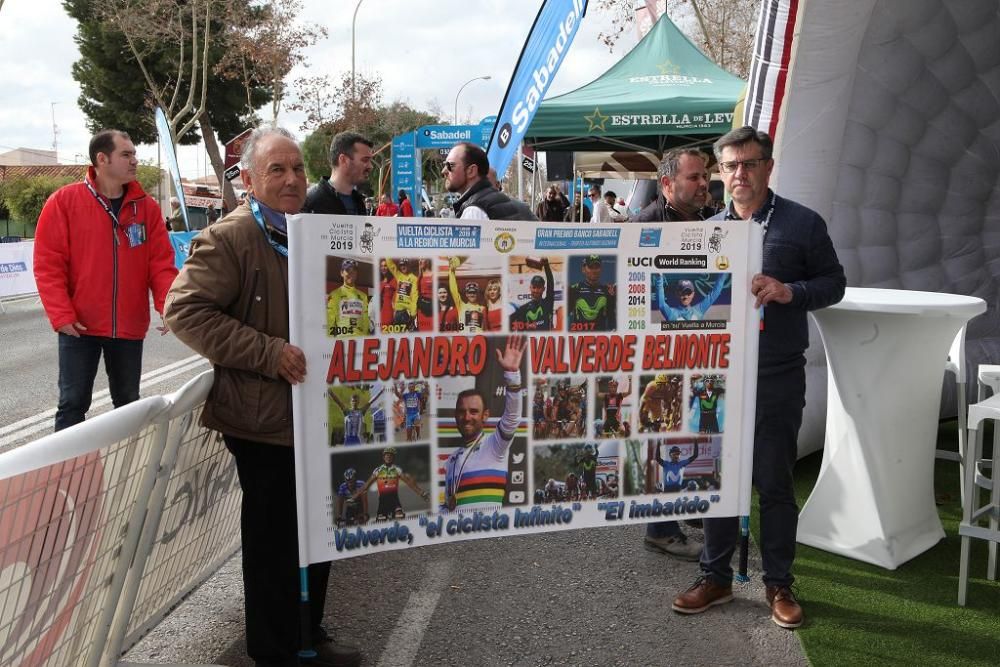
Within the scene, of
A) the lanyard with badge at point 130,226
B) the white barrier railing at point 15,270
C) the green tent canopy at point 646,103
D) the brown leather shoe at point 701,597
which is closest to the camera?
the brown leather shoe at point 701,597

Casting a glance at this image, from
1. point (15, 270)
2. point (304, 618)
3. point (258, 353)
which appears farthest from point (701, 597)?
point (15, 270)

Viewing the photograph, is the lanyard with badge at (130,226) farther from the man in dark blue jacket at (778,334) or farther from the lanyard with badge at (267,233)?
the man in dark blue jacket at (778,334)

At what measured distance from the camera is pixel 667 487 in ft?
10.7

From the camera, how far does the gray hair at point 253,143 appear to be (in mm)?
2891

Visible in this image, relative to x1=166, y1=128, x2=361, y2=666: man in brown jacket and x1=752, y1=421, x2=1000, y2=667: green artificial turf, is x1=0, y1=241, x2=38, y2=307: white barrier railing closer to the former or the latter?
x1=166, y1=128, x2=361, y2=666: man in brown jacket

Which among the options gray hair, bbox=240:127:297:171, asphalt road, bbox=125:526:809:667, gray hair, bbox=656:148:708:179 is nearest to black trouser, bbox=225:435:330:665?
asphalt road, bbox=125:526:809:667

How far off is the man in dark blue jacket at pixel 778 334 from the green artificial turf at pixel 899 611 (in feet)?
0.64

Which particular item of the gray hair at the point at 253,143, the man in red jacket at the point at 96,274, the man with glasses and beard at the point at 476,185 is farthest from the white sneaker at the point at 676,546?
the man in red jacket at the point at 96,274

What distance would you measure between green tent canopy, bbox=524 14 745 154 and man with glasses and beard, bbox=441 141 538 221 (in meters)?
4.88

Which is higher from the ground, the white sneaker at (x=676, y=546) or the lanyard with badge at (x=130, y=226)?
the lanyard with badge at (x=130, y=226)

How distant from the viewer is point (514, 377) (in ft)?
9.80

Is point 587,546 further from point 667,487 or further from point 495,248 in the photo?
point 495,248

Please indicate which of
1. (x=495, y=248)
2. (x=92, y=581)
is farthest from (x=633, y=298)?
(x=92, y=581)

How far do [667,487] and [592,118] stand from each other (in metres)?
8.02
